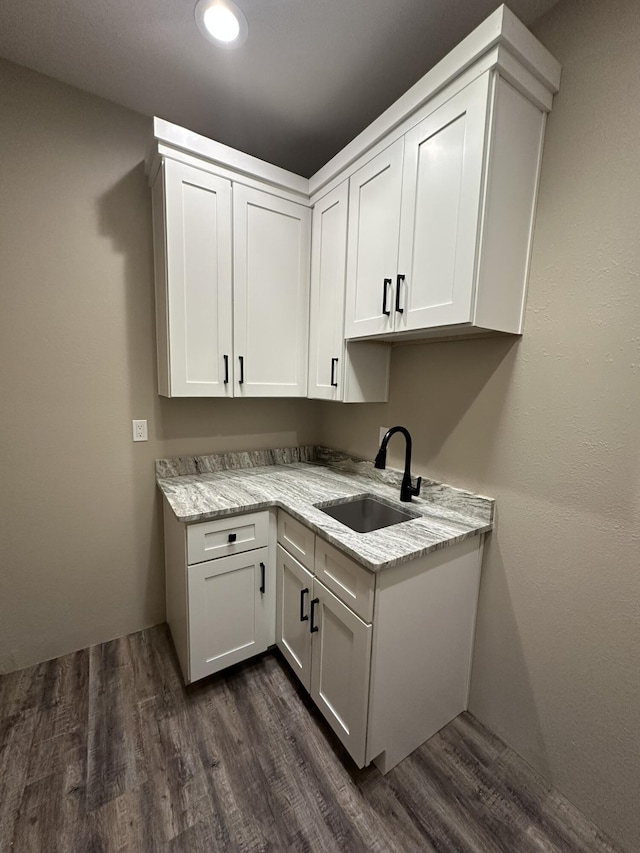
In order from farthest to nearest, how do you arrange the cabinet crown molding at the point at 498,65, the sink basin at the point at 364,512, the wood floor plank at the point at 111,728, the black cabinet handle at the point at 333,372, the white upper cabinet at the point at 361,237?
the black cabinet handle at the point at 333,372 < the sink basin at the point at 364,512 < the wood floor plank at the point at 111,728 < the white upper cabinet at the point at 361,237 < the cabinet crown molding at the point at 498,65

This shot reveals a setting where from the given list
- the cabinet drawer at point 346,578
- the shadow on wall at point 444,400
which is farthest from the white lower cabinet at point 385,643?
the shadow on wall at point 444,400

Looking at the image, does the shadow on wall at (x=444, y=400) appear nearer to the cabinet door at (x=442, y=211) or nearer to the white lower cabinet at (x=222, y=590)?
the cabinet door at (x=442, y=211)

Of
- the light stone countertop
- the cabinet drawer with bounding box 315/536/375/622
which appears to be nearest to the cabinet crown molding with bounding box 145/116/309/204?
the light stone countertop

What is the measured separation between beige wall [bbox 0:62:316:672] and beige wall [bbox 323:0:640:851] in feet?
5.46

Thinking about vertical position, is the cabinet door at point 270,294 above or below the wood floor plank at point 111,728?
above

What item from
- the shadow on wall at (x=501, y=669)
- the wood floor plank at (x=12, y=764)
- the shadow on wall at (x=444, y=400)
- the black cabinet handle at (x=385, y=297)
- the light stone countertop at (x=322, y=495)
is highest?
the black cabinet handle at (x=385, y=297)

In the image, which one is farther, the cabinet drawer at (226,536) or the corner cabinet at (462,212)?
the cabinet drawer at (226,536)

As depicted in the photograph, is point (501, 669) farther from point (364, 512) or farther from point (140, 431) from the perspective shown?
point (140, 431)

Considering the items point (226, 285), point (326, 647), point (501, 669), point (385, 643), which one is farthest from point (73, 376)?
point (501, 669)

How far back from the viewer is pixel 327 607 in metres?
1.36

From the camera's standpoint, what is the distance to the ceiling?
4.06 feet

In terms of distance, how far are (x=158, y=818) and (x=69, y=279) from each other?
6.91ft

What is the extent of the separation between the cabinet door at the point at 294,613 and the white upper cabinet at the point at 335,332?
84cm

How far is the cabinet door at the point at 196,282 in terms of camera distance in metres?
1.55
